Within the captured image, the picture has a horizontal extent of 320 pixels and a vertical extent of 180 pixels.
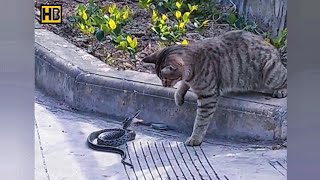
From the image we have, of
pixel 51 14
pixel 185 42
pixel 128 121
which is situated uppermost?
pixel 51 14

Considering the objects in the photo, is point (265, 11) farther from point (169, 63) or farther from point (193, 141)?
point (193, 141)

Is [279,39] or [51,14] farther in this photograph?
[279,39]

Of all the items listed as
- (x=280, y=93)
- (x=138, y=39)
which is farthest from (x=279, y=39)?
(x=138, y=39)

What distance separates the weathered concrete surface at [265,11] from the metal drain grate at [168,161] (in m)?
0.66

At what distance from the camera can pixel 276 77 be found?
9.62 feet

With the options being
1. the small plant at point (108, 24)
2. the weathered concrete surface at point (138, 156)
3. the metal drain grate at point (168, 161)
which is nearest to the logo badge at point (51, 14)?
the small plant at point (108, 24)

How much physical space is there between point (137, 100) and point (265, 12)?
0.73 m

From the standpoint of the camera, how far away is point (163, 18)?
2.89 meters

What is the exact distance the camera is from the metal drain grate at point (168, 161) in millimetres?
2830

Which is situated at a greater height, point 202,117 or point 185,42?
point 185,42

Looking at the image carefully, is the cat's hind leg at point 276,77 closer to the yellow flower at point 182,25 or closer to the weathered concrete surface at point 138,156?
the weathered concrete surface at point 138,156

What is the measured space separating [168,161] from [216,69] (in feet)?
1.58
